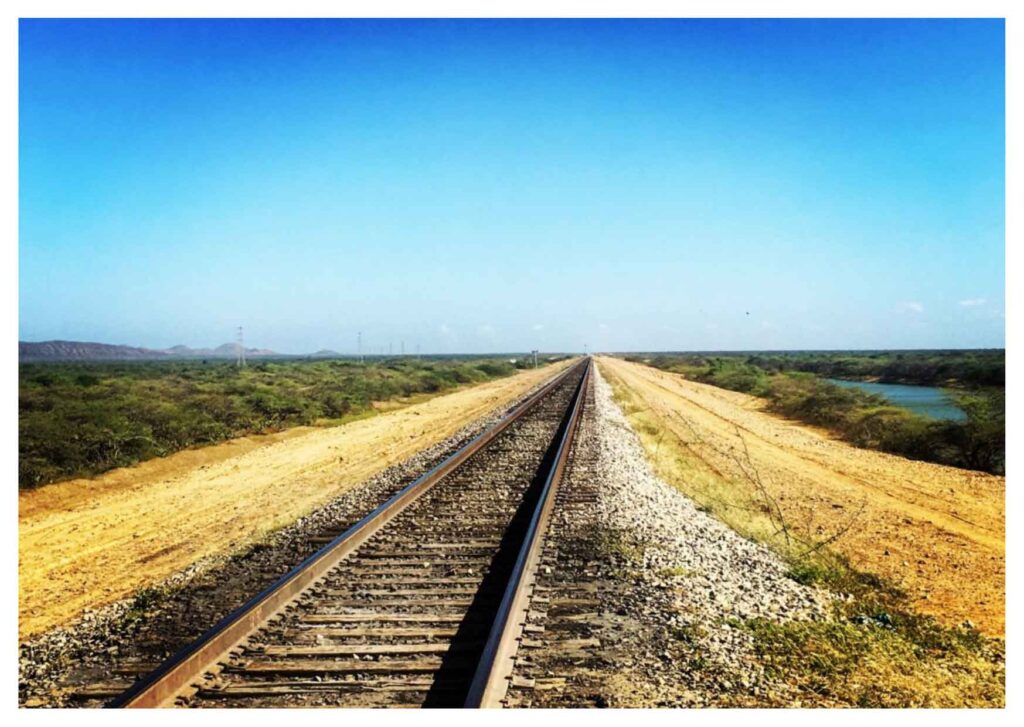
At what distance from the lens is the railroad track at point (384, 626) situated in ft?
13.1

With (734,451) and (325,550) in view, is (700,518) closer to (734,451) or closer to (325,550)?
(325,550)

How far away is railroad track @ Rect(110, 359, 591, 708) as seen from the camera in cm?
398

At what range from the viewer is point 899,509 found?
1129cm

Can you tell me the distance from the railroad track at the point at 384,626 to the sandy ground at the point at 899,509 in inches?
174

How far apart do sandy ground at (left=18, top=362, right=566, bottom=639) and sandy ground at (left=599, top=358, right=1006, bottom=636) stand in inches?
302

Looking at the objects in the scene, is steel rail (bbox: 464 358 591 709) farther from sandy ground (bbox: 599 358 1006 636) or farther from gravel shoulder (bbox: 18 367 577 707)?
sandy ground (bbox: 599 358 1006 636)

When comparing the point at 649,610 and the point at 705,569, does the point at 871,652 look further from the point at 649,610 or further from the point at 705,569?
the point at 705,569

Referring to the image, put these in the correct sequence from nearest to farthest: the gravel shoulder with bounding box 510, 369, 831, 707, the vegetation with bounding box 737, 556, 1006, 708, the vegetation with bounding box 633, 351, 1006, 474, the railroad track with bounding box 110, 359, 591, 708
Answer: the railroad track with bounding box 110, 359, 591, 708 < the gravel shoulder with bounding box 510, 369, 831, 707 < the vegetation with bounding box 737, 556, 1006, 708 < the vegetation with bounding box 633, 351, 1006, 474

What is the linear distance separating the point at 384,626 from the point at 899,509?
9.99 m

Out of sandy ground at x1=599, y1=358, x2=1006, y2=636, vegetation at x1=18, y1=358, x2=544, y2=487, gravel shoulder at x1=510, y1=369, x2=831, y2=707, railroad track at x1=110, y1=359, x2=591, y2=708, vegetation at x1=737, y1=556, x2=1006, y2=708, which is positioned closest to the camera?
railroad track at x1=110, y1=359, x2=591, y2=708

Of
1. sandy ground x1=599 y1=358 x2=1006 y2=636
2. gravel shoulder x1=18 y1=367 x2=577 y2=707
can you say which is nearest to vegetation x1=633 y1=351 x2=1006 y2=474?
sandy ground x1=599 y1=358 x2=1006 y2=636

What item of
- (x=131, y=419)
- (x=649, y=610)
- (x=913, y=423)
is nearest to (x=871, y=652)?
(x=649, y=610)

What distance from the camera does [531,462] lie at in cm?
1288
